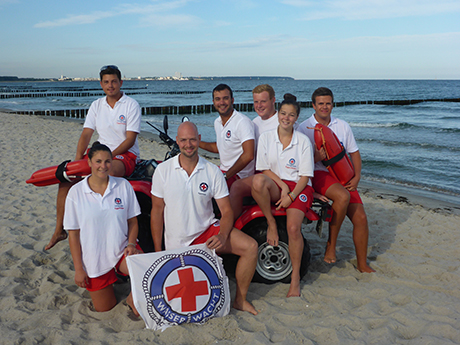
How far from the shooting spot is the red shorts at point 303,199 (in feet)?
12.6

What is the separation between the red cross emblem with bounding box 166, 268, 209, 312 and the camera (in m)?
3.22

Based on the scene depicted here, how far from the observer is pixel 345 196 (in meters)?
4.17

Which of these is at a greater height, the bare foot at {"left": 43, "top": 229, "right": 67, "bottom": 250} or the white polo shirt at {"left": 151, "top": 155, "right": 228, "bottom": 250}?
the white polo shirt at {"left": 151, "top": 155, "right": 228, "bottom": 250}

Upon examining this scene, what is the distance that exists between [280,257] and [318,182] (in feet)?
3.18

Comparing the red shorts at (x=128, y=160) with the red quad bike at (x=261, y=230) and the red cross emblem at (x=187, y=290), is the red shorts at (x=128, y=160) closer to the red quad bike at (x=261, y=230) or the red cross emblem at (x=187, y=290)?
the red quad bike at (x=261, y=230)

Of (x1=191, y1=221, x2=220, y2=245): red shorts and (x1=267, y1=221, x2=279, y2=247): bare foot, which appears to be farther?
(x1=267, y1=221, x2=279, y2=247): bare foot

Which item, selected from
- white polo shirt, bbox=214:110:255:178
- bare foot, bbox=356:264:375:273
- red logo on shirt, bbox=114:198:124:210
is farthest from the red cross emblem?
bare foot, bbox=356:264:375:273

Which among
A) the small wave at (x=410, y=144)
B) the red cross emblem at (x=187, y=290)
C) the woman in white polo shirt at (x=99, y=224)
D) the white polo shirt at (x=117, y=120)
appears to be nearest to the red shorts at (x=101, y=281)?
the woman in white polo shirt at (x=99, y=224)

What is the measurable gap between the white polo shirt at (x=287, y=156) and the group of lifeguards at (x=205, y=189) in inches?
0.4

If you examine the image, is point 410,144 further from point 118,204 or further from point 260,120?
point 118,204

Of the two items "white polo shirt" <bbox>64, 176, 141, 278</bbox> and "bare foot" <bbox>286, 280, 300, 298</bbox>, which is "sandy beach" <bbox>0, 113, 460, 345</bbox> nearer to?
"bare foot" <bbox>286, 280, 300, 298</bbox>

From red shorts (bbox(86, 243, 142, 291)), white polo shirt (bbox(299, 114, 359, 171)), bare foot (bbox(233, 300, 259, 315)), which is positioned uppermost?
white polo shirt (bbox(299, 114, 359, 171))

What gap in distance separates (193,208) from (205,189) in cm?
20

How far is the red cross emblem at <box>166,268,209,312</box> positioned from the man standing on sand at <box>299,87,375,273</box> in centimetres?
180
